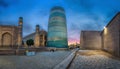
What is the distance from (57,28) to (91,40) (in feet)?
48.2

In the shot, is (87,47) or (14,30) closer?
(87,47)

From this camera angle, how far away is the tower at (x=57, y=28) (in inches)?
1657

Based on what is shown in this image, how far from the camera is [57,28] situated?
42.2 metres

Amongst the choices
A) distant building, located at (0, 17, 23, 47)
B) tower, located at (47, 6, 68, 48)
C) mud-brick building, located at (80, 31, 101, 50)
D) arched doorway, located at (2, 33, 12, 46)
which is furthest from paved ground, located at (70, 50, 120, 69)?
tower, located at (47, 6, 68, 48)

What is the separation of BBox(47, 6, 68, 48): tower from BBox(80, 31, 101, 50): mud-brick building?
1217 centimetres

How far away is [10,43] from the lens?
1479 inches

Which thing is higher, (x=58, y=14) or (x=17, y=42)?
(x=58, y=14)

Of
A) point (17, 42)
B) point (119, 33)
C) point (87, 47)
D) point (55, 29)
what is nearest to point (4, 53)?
point (119, 33)

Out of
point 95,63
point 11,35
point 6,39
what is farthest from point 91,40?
point 6,39

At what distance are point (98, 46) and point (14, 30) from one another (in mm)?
24227

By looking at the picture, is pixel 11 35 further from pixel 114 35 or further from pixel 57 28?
pixel 114 35

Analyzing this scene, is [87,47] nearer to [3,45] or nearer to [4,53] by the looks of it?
[4,53]

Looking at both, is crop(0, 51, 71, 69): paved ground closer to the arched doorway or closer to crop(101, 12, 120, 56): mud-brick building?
crop(101, 12, 120, 56): mud-brick building

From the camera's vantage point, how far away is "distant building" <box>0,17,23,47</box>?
A: 3706 centimetres
